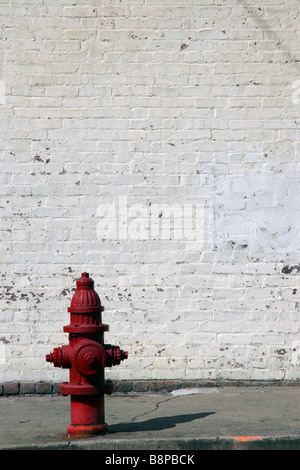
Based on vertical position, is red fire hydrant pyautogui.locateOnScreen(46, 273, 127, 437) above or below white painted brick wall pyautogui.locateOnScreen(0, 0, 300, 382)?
below

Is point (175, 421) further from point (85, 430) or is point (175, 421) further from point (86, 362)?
point (86, 362)

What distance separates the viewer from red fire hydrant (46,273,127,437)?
4426 millimetres

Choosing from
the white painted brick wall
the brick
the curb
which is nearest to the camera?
the curb

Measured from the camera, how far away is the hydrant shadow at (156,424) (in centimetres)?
477

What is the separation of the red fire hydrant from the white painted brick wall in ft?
7.17

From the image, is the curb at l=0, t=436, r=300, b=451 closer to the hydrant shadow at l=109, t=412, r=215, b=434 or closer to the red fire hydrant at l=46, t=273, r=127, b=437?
the red fire hydrant at l=46, t=273, r=127, b=437

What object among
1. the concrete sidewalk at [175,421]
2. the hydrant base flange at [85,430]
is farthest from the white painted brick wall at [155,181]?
the hydrant base flange at [85,430]

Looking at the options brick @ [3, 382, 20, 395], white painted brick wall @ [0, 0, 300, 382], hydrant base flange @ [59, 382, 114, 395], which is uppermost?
white painted brick wall @ [0, 0, 300, 382]

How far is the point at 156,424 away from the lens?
4969 millimetres

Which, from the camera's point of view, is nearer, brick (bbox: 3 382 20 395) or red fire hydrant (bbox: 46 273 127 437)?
red fire hydrant (bbox: 46 273 127 437)

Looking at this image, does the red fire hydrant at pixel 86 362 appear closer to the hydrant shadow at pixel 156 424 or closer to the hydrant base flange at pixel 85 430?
the hydrant base flange at pixel 85 430

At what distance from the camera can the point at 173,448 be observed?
4.30m

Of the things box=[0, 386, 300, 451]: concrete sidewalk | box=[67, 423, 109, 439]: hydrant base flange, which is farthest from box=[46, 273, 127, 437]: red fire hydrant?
box=[0, 386, 300, 451]: concrete sidewalk

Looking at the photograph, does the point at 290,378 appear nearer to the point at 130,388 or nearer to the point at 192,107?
the point at 130,388
